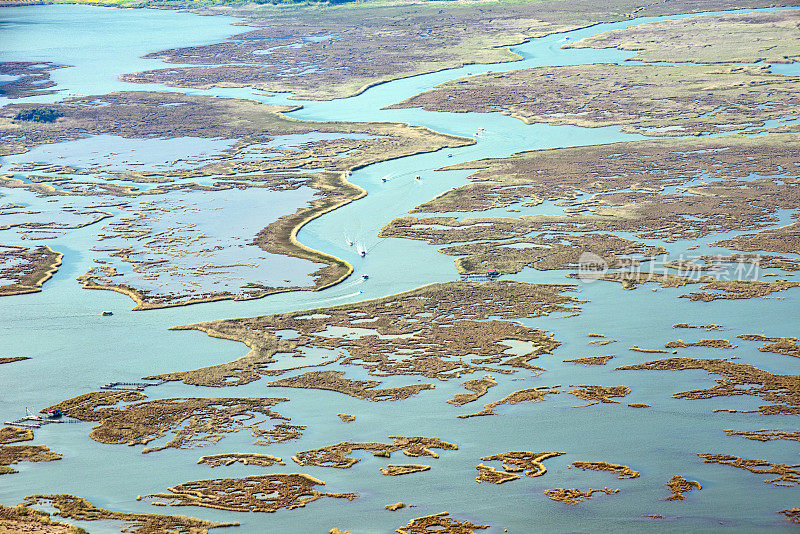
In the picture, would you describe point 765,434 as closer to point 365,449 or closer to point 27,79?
point 365,449

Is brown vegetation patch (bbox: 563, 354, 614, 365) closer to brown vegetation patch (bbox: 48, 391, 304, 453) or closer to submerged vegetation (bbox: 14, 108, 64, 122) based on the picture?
brown vegetation patch (bbox: 48, 391, 304, 453)

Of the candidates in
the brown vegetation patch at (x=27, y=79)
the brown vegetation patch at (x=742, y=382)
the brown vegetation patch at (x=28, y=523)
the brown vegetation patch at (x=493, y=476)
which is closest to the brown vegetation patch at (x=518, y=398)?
the brown vegetation patch at (x=493, y=476)

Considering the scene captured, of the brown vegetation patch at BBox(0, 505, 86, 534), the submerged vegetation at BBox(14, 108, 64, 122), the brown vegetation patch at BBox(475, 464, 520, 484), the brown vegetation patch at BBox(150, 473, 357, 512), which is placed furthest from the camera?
the submerged vegetation at BBox(14, 108, 64, 122)

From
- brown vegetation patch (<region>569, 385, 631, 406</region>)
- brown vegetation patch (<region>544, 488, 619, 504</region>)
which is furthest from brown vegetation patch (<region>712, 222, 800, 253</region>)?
brown vegetation patch (<region>544, 488, 619, 504</region>)

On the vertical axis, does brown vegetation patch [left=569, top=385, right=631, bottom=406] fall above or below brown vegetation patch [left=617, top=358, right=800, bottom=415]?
below

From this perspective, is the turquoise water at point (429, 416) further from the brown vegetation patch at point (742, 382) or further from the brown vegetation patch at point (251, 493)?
the brown vegetation patch at point (742, 382)

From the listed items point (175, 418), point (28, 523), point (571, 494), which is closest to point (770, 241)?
point (571, 494)

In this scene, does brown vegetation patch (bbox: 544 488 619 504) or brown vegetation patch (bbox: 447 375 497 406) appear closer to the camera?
brown vegetation patch (bbox: 544 488 619 504)

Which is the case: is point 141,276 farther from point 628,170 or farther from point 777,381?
point 628,170
